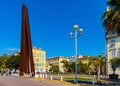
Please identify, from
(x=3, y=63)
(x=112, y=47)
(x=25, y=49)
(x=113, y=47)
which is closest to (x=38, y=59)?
(x=3, y=63)

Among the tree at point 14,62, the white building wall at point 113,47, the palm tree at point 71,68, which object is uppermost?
the white building wall at point 113,47

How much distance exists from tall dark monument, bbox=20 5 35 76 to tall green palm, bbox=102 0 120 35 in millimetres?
36396

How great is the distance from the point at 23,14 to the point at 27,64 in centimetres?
1094

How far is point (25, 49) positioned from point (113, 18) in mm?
39261

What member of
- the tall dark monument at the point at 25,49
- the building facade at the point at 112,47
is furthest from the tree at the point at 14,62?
the tall dark monument at the point at 25,49

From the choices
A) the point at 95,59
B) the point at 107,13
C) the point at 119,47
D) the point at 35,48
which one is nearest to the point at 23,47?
the point at 95,59

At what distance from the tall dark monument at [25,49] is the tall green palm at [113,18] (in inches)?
1433

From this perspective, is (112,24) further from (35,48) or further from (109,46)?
(35,48)

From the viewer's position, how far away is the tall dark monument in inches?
2603

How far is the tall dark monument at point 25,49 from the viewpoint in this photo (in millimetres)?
66125

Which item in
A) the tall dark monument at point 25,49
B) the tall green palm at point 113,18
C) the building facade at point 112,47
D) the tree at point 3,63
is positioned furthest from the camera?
the tree at point 3,63

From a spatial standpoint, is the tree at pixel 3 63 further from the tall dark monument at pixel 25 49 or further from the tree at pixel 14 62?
the tall dark monument at pixel 25 49

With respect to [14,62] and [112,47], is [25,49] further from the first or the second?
[14,62]

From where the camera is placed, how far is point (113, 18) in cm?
2997
